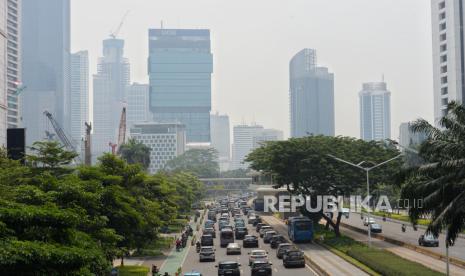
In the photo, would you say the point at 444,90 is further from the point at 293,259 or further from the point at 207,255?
the point at 293,259

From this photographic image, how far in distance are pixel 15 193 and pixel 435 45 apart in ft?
419

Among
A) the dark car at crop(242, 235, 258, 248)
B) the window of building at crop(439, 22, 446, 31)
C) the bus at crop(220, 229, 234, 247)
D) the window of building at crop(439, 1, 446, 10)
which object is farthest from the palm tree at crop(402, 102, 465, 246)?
the window of building at crop(439, 1, 446, 10)

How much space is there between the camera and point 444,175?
3055 centimetres

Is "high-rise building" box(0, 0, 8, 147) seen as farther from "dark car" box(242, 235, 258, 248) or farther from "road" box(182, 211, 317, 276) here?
"dark car" box(242, 235, 258, 248)

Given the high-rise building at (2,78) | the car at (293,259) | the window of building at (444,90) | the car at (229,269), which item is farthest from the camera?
the window of building at (444,90)

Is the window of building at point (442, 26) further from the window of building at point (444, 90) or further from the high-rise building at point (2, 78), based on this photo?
the high-rise building at point (2, 78)

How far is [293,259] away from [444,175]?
18634mm

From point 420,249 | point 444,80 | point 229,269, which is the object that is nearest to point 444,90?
point 444,80

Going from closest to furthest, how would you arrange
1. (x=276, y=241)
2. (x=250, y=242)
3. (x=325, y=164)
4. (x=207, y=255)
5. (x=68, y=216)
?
(x=68, y=216) < (x=207, y=255) < (x=276, y=241) < (x=250, y=242) < (x=325, y=164)

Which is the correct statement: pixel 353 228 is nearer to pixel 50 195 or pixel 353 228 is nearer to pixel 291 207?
pixel 291 207

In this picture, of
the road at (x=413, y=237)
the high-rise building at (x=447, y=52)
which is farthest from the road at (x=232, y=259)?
the high-rise building at (x=447, y=52)

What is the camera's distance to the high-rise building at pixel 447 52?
444 ft

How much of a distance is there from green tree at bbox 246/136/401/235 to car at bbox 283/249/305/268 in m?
21.9

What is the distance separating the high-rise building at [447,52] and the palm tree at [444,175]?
4200 inches
